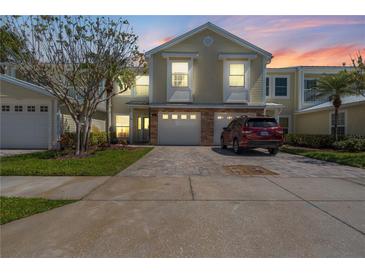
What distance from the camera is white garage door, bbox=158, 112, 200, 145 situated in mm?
18172

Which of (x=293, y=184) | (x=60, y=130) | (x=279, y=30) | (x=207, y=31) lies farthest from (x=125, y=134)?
(x=293, y=184)

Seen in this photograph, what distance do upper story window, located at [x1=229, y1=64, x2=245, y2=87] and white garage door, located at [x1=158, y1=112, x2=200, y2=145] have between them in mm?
3577

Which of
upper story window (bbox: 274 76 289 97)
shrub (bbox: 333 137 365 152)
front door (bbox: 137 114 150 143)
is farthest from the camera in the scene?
upper story window (bbox: 274 76 289 97)

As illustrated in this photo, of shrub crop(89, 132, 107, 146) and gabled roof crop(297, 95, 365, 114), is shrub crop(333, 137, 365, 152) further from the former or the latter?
shrub crop(89, 132, 107, 146)

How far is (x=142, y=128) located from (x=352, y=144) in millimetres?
14529

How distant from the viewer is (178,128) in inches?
717

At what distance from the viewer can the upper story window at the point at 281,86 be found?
2184 cm

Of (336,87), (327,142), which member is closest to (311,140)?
(327,142)

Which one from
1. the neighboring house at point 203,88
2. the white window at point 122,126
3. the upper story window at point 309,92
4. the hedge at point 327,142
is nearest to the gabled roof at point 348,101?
the neighboring house at point 203,88

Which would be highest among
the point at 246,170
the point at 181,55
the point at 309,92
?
the point at 181,55

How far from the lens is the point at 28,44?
10773 millimetres

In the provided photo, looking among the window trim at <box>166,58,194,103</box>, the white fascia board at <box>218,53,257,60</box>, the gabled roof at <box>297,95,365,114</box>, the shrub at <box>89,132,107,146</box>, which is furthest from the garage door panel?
the gabled roof at <box>297,95,365,114</box>

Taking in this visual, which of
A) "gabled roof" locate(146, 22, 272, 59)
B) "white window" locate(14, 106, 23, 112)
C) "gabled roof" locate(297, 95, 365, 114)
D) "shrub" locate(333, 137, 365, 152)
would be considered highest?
"gabled roof" locate(146, 22, 272, 59)

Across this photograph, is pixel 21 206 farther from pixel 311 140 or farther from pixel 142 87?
pixel 142 87
